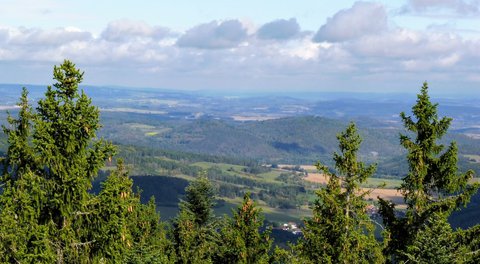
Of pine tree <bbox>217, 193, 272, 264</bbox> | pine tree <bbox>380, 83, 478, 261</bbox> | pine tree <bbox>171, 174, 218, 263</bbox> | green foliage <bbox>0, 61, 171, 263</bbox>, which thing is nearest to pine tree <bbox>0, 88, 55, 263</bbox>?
green foliage <bbox>0, 61, 171, 263</bbox>

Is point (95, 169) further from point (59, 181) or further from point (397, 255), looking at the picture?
point (397, 255)

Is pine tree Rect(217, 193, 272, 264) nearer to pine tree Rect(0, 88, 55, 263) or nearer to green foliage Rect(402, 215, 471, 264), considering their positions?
green foliage Rect(402, 215, 471, 264)

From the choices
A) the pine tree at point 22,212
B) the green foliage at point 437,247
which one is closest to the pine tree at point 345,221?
the green foliage at point 437,247

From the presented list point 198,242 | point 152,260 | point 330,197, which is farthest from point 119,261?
point 198,242

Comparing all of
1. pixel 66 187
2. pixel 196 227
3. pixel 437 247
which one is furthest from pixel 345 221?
pixel 196 227

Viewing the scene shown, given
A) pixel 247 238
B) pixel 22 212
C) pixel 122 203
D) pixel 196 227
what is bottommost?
pixel 196 227

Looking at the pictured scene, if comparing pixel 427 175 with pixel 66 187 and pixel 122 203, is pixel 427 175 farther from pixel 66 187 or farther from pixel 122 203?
pixel 66 187
